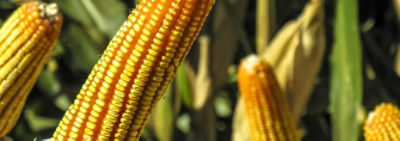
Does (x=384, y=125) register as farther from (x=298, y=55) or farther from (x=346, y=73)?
(x=298, y=55)

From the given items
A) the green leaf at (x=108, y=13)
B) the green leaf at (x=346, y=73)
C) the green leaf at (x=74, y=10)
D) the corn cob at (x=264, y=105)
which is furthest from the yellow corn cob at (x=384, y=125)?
the green leaf at (x=74, y=10)

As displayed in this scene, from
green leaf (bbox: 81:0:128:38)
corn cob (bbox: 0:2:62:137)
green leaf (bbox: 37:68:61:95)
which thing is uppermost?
green leaf (bbox: 81:0:128:38)

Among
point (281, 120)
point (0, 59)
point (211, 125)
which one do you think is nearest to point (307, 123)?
point (211, 125)

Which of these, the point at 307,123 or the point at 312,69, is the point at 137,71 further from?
the point at 307,123

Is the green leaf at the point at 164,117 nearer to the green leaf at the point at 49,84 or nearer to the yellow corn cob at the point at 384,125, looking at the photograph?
the green leaf at the point at 49,84

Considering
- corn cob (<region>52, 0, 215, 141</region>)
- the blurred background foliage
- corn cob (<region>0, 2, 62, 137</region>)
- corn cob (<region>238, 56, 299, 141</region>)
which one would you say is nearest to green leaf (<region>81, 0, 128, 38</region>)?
the blurred background foliage

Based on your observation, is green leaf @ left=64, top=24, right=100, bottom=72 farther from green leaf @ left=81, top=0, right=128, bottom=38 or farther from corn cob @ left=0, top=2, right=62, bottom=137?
corn cob @ left=0, top=2, right=62, bottom=137
